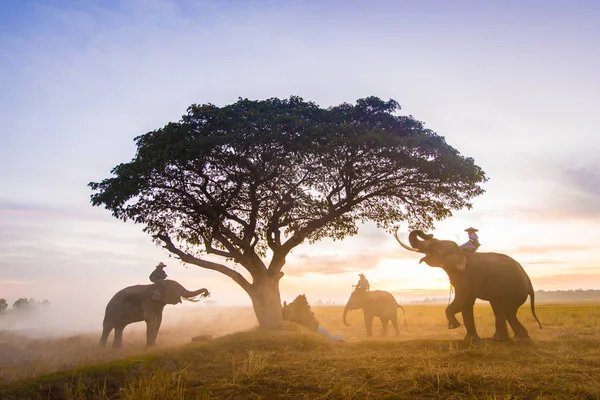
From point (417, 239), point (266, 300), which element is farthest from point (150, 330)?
point (417, 239)

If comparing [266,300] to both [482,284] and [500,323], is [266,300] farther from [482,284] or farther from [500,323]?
[500,323]

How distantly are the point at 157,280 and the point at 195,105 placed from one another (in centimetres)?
799

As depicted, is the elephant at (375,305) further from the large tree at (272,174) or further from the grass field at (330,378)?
the grass field at (330,378)

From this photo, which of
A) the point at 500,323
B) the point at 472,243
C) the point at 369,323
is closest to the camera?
the point at 500,323

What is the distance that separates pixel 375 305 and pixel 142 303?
12.7m

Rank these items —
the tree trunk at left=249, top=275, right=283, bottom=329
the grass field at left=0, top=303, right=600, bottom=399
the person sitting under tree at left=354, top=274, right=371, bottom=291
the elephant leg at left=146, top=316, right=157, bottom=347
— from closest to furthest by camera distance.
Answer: the grass field at left=0, top=303, right=600, bottom=399 < the elephant leg at left=146, top=316, right=157, bottom=347 < the tree trunk at left=249, top=275, right=283, bottom=329 < the person sitting under tree at left=354, top=274, right=371, bottom=291

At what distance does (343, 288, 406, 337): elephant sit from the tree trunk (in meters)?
6.82

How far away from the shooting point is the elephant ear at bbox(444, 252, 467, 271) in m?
12.9

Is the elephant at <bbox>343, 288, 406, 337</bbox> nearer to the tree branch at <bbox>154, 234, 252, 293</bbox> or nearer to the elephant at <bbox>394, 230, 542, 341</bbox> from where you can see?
the tree branch at <bbox>154, 234, 252, 293</bbox>

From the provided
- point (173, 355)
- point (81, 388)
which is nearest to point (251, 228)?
point (173, 355)

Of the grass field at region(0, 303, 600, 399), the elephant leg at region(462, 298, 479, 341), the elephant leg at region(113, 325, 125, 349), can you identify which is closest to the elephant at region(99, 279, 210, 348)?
the elephant leg at region(113, 325, 125, 349)

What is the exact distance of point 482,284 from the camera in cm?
1310

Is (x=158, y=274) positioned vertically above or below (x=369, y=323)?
above

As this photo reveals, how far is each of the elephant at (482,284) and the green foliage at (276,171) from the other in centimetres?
517
